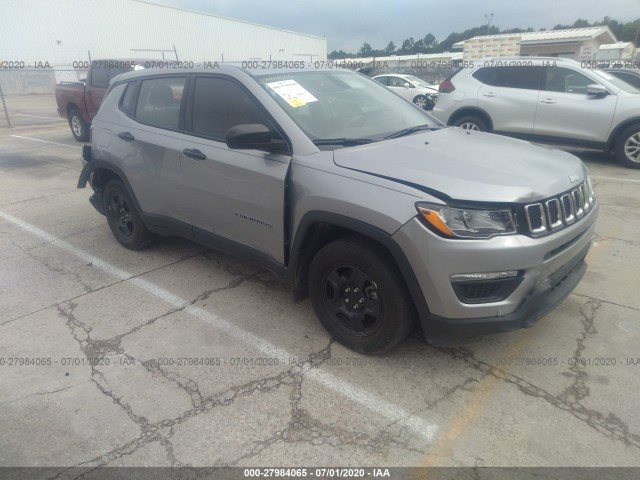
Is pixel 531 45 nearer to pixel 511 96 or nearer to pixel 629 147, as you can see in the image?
pixel 511 96

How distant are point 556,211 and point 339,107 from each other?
1.72 meters

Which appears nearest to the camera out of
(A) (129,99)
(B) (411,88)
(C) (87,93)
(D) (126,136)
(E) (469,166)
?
(E) (469,166)

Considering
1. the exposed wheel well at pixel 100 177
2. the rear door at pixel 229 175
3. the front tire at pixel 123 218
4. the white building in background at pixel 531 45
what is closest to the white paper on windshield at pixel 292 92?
the rear door at pixel 229 175

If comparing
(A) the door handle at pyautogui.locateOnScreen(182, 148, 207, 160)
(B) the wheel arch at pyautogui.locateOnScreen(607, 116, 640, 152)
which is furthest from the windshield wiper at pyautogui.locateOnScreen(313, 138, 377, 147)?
(B) the wheel arch at pyautogui.locateOnScreen(607, 116, 640, 152)

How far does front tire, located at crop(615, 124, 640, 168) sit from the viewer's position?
7676 millimetres

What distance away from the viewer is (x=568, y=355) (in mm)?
3031

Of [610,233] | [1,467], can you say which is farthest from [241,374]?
[610,233]

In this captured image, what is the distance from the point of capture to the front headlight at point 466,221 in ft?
8.08

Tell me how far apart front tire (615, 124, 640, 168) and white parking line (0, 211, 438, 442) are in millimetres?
7371

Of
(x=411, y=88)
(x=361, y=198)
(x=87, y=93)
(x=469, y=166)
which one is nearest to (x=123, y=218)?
(x=361, y=198)

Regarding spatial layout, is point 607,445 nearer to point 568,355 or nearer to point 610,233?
point 568,355

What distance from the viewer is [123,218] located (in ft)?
16.1

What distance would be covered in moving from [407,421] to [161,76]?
3548mm

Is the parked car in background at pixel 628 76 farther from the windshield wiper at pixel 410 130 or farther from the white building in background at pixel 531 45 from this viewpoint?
the white building in background at pixel 531 45
